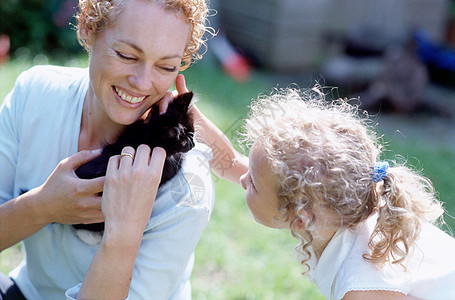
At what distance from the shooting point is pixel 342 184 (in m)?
2.00

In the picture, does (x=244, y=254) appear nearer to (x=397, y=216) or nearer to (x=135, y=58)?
(x=397, y=216)

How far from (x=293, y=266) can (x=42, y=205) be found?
2.24m

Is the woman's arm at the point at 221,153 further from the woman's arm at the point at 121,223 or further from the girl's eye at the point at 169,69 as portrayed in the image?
the woman's arm at the point at 121,223

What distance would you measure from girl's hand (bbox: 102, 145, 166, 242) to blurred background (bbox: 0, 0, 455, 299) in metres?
1.66

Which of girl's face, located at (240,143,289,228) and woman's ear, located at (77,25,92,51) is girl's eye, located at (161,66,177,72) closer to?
woman's ear, located at (77,25,92,51)

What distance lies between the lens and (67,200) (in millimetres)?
1995

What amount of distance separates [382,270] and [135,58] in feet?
4.30

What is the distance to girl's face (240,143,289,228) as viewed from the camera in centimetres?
214

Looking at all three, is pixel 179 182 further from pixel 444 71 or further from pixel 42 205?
pixel 444 71

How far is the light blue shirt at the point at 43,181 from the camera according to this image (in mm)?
2076

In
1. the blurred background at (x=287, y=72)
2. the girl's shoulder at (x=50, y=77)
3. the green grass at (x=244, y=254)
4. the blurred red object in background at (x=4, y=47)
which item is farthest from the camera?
the blurred red object in background at (x=4, y=47)

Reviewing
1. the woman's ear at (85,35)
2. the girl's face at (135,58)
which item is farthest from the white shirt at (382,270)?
the woman's ear at (85,35)

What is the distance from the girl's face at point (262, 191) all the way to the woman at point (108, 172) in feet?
0.63

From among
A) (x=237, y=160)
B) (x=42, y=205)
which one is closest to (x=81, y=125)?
(x=42, y=205)
